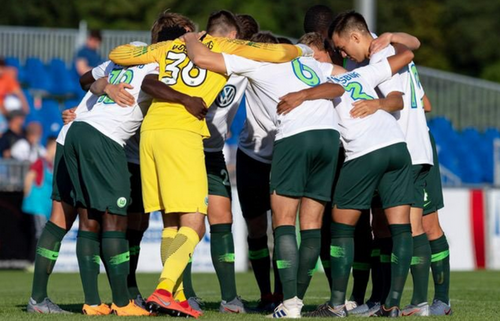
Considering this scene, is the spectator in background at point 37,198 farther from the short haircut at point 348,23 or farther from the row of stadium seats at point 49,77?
the short haircut at point 348,23

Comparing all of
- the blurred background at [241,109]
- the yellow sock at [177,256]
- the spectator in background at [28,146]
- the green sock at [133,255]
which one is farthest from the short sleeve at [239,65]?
the spectator in background at [28,146]

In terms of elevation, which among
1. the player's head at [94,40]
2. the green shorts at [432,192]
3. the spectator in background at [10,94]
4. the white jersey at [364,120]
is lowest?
the green shorts at [432,192]

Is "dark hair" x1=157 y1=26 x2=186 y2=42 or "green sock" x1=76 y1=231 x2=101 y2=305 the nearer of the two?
"green sock" x1=76 y1=231 x2=101 y2=305

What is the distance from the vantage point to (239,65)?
26.2 feet

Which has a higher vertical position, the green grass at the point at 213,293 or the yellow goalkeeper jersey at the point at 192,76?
the yellow goalkeeper jersey at the point at 192,76

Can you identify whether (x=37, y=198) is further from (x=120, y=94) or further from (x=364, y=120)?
(x=364, y=120)

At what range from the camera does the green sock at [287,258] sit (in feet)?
25.8

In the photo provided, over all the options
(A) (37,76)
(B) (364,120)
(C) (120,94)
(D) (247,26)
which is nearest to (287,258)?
(B) (364,120)

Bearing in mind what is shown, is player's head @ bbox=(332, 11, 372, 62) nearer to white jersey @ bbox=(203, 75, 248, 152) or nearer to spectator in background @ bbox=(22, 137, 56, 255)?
white jersey @ bbox=(203, 75, 248, 152)

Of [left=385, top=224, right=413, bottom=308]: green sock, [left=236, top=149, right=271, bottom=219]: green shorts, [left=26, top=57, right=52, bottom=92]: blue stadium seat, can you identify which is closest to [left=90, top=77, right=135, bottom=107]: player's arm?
[left=236, top=149, right=271, bottom=219]: green shorts

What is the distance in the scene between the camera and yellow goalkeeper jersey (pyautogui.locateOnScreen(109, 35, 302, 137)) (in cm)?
A: 796

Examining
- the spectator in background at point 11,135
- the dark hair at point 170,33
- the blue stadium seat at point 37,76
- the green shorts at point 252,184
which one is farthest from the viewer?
the blue stadium seat at point 37,76

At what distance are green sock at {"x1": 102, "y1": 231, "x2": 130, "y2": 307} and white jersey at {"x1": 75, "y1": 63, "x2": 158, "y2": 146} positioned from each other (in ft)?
2.44

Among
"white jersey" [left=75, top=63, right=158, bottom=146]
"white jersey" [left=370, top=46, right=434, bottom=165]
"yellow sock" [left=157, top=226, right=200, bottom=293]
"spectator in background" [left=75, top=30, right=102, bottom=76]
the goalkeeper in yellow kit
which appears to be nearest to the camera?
"yellow sock" [left=157, top=226, right=200, bottom=293]
